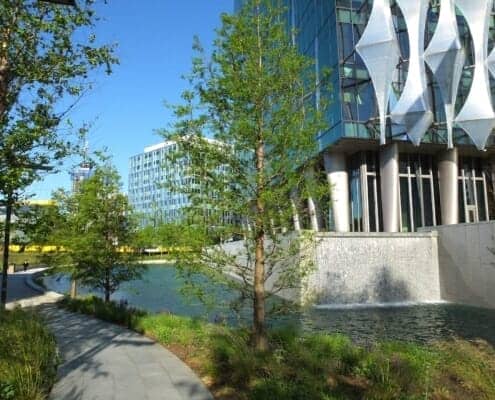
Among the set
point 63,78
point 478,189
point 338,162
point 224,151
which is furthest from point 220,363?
point 478,189

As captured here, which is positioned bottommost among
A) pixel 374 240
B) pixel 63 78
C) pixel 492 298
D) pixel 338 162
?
pixel 492 298

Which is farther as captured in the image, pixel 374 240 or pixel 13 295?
pixel 374 240

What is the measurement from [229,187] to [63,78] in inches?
138

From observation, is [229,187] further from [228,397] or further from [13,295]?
[13,295]

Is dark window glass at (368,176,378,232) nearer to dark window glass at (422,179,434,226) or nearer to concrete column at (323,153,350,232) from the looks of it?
concrete column at (323,153,350,232)

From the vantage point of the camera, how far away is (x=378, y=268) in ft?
84.6

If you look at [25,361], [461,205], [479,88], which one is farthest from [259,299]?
[461,205]

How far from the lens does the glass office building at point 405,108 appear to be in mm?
31312

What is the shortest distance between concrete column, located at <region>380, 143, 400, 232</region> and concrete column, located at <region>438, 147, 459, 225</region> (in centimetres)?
461

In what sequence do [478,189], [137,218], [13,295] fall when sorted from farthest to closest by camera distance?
[478,189] → [13,295] → [137,218]

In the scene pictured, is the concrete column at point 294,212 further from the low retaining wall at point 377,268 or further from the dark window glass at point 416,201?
the dark window glass at point 416,201

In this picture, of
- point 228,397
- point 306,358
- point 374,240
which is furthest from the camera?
point 374,240

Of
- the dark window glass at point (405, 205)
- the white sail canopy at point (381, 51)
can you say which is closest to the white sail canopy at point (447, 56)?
the white sail canopy at point (381, 51)

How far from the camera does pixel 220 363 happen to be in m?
7.75
